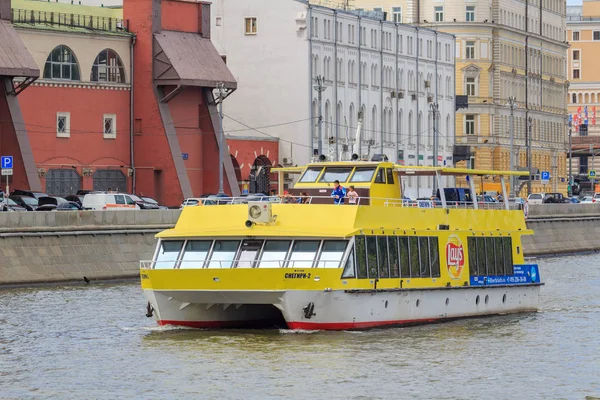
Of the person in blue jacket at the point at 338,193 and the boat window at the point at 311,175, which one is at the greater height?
the boat window at the point at 311,175

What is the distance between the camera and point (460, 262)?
4172 cm

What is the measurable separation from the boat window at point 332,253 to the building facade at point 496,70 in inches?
3671

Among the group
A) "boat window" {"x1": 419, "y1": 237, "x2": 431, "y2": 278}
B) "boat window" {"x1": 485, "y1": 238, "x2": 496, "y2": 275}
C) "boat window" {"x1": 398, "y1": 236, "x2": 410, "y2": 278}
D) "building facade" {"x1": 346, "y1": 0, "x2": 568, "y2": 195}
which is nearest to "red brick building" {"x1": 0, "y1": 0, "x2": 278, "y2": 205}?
"boat window" {"x1": 485, "y1": 238, "x2": 496, "y2": 275}

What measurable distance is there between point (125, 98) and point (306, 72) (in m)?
20.8

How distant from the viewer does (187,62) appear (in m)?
86.9

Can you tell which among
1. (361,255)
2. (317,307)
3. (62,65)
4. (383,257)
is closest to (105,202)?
(62,65)

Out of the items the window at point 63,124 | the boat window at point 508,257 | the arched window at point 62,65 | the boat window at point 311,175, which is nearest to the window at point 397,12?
the arched window at point 62,65

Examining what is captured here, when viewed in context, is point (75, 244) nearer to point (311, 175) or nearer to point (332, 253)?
point (311, 175)

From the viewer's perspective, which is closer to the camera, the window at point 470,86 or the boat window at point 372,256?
the boat window at point 372,256

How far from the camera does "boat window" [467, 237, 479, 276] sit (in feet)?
139

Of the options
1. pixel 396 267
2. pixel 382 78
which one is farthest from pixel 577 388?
pixel 382 78

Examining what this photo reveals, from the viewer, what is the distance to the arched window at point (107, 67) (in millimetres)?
85562

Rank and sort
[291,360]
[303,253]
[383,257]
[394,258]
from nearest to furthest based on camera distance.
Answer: [291,360] → [303,253] → [383,257] → [394,258]

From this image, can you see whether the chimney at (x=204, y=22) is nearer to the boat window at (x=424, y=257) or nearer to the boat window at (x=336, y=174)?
the boat window at (x=336, y=174)
